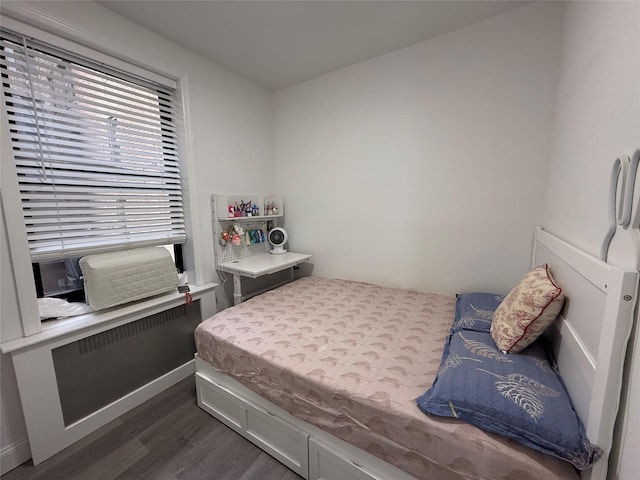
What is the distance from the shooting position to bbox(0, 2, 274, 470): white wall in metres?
1.37

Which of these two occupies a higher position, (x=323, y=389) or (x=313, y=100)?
(x=313, y=100)

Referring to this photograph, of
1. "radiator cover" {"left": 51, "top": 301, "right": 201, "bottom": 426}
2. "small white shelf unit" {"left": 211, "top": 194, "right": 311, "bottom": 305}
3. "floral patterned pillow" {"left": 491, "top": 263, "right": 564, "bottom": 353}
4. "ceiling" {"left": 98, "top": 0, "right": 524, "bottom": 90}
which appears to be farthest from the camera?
"small white shelf unit" {"left": 211, "top": 194, "right": 311, "bottom": 305}

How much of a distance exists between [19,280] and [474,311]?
8.15 ft

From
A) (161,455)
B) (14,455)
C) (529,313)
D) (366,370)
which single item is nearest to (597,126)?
(529,313)

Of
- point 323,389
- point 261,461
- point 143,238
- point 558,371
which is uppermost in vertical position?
point 143,238

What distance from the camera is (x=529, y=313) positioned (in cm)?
109

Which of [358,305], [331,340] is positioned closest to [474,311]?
[358,305]

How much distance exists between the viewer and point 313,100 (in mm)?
2615

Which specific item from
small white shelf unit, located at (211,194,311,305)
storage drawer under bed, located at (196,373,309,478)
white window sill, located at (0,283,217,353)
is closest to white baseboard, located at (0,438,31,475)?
white window sill, located at (0,283,217,353)

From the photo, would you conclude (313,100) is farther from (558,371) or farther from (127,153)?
(558,371)

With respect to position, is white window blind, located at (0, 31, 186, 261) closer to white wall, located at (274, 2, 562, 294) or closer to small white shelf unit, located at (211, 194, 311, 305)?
small white shelf unit, located at (211, 194, 311, 305)

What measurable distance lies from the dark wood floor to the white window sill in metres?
0.64

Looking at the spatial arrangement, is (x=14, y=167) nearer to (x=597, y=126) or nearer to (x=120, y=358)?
(x=120, y=358)

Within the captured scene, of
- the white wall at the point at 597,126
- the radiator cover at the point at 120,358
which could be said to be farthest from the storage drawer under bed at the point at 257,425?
the white wall at the point at 597,126
